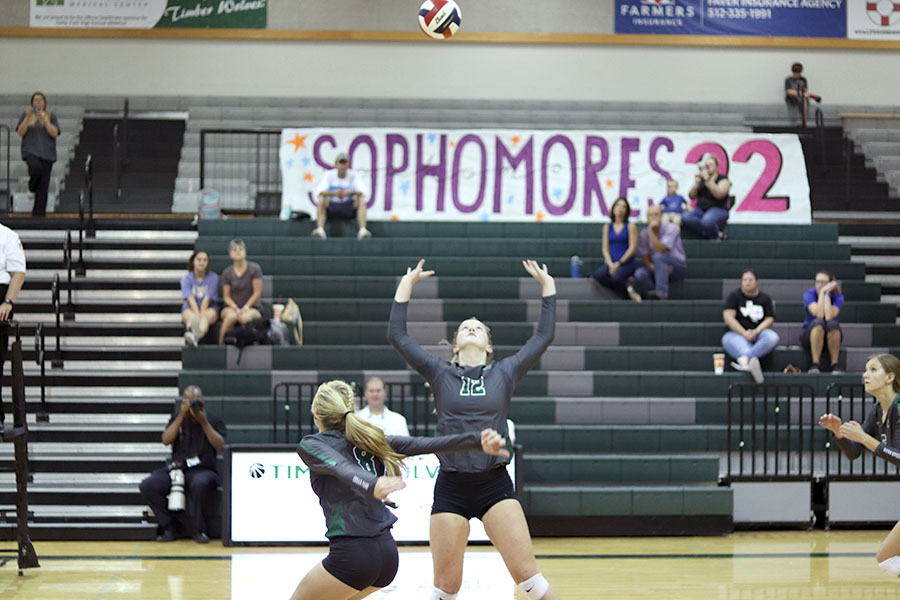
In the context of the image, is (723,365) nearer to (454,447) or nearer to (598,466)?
(598,466)

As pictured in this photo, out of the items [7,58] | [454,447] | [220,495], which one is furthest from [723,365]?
[7,58]

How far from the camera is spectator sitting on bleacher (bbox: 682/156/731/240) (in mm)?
13977

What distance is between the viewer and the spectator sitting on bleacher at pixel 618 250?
12992 millimetres

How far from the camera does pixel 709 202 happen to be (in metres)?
14.2

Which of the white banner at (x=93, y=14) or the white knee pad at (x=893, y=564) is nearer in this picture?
the white knee pad at (x=893, y=564)

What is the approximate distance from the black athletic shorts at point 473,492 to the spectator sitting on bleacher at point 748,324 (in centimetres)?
655

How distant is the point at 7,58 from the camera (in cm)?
A: 1848

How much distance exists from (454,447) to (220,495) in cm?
558

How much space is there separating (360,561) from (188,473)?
17.9 ft

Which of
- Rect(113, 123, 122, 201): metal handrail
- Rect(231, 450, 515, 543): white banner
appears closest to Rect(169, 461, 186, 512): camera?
Rect(231, 450, 515, 543): white banner

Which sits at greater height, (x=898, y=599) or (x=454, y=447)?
(x=454, y=447)

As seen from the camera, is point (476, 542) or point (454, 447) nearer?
point (454, 447)

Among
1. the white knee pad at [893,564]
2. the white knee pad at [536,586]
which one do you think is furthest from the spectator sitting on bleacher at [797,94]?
the white knee pad at [536,586]

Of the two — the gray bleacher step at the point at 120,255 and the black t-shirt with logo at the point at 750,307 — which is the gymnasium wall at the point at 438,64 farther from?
the black t-shirt with logo at the point at 750,307
